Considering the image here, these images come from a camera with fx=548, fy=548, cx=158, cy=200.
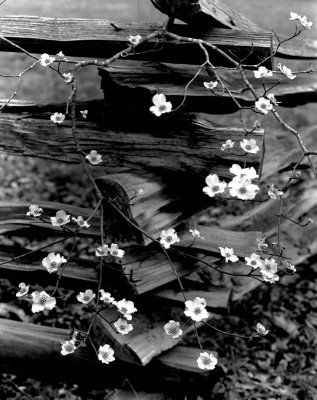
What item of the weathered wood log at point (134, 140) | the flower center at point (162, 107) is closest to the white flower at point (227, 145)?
the weathered wood log at point (134, 140)

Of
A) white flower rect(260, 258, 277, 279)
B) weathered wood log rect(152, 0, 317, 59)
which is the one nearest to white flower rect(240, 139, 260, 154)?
white flower rect(260, 258, 277, 279)

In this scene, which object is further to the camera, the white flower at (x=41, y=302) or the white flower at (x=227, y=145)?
the white flower at (x=227, y=145)

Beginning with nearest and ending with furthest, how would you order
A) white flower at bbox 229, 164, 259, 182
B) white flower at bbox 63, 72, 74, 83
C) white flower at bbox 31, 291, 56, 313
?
white flower at bbox 229, 164, 259, 182
white flower at bbox 31, 291, 56, 313
white flower at bbox 63, 72, 74, 83

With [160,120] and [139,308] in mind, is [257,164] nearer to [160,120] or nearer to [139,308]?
[160,120]

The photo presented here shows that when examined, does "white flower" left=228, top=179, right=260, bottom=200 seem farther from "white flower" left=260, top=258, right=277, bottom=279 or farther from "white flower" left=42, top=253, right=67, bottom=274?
"white flower" left=42, top=253, right=67, bottom=274

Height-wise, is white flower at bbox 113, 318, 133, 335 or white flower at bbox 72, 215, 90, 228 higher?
white flower at bbox 72, 215, 90, 228

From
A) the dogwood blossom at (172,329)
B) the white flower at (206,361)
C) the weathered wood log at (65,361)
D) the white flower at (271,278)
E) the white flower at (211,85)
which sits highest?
the white flower at (211,85)

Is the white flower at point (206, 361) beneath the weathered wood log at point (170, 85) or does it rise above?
beneath

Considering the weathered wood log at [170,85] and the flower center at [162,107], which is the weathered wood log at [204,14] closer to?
the weathered wood log at [170,85]
